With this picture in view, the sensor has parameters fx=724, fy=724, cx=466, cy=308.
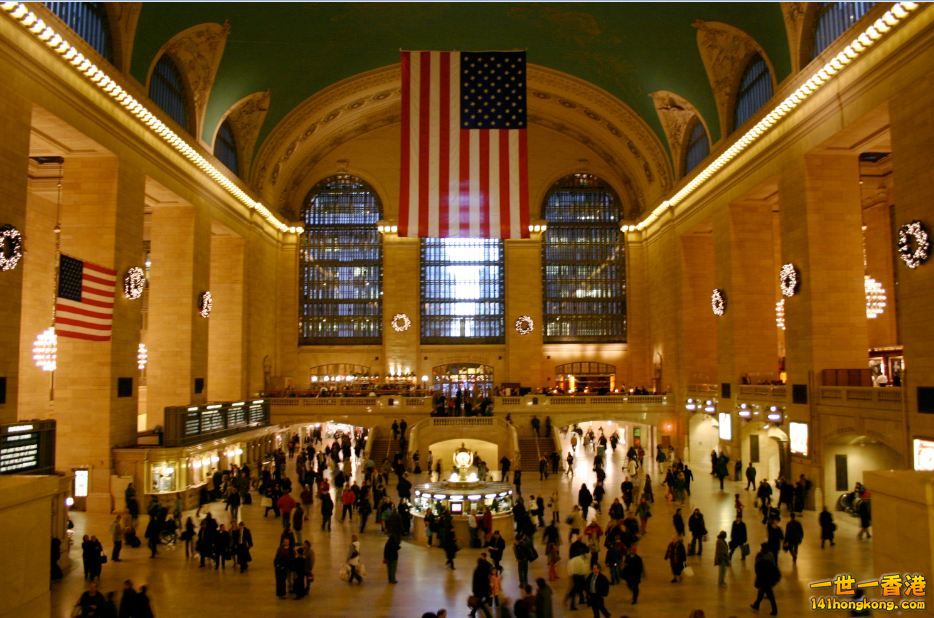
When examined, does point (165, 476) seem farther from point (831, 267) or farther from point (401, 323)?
point (401, 323)

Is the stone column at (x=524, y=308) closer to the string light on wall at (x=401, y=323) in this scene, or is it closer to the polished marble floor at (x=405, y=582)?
the string light on wall at (x=401, y=323)

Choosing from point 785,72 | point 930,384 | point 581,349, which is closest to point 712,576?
point 930,384

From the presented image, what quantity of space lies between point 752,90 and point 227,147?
20.5 metres

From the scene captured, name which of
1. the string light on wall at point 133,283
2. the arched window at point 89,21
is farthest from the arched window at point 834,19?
the string light on wall at point 133,283

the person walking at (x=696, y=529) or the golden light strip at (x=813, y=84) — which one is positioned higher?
the golden light strip at (x=813, y=84)

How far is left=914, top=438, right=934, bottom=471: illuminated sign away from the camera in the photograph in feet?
47.0

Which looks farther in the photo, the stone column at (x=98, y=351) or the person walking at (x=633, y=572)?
the stone column at (x=98, y=351)

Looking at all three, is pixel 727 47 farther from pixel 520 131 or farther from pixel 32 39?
pixel 32 39

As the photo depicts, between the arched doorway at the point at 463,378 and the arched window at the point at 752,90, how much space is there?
1865cm

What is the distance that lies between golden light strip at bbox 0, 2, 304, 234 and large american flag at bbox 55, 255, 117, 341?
15.4ft

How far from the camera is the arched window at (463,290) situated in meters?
39.4

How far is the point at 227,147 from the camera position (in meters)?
30.3

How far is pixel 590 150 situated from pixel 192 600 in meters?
32.9

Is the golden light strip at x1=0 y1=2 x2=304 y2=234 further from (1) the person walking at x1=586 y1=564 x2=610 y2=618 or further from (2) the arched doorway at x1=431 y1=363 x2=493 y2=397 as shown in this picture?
(1) the person walking at x1=586 y1=564 x2=610 y2=618
